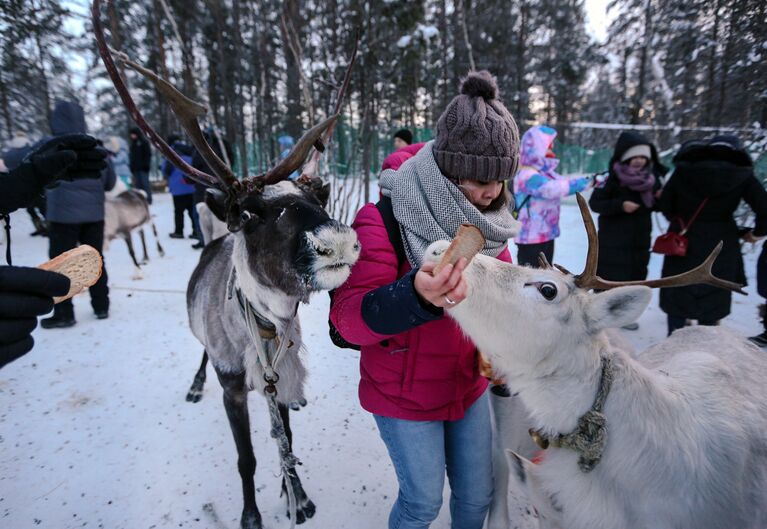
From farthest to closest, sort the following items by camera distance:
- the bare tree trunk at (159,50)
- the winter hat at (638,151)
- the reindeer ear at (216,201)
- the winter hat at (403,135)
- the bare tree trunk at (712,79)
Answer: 1. the bare tree trunk at (159,50)
2. the bare tree trunk at (712,79)
3. the winter hat at (403,135)
4. the winter hat at (638,151)
5. the reindeer ear at (216,201)

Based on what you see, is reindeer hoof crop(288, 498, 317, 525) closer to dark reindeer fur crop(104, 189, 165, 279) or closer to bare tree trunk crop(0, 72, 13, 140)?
dark reindeer fur crop(104, 189, 165, 279)

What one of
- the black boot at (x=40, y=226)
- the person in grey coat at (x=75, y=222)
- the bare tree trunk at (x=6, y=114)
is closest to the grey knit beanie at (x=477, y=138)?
the person in grey coat at (x=75, y=222)

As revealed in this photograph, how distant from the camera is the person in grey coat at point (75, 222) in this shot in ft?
15.2

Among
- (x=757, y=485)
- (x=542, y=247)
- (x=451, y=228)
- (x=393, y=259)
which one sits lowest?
(x=757, y=485)

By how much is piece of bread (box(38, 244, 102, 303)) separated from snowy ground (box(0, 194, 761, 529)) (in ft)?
5.65

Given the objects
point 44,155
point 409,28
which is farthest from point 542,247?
point 409,28

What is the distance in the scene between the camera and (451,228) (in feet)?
5.26

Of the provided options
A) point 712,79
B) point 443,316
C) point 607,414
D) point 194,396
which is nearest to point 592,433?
point 607,414

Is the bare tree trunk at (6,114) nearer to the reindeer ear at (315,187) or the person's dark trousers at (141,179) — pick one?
the person's dark trousers at (141,179)

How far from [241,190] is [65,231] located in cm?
416

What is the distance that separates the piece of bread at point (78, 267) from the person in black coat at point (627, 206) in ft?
14.0

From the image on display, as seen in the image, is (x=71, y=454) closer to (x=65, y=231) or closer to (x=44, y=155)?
(x=44, y=155)

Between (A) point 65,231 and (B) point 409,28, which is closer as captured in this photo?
(A) point 65,231

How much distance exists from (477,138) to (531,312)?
0.72m
